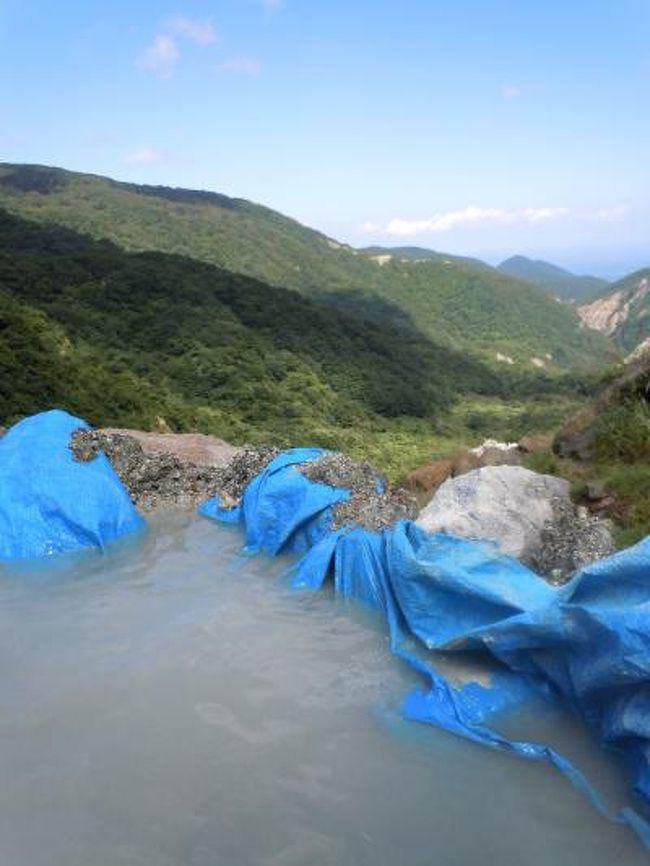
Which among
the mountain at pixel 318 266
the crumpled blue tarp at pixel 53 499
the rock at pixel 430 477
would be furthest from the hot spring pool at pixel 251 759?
the mountain at pixel 318 266

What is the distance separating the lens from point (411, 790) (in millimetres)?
2979

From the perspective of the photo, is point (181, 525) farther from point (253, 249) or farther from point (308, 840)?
point (253, 249)

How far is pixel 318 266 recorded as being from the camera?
3548 inches

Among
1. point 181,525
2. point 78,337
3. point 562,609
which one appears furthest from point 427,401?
point 562,609

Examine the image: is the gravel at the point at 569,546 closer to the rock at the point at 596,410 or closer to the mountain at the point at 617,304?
the rock at the point at 596,410

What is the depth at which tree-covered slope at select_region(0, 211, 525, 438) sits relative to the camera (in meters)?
21.2

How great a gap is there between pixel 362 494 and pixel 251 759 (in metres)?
2.83

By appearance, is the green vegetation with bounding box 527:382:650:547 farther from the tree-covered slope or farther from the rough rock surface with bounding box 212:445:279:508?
the tree-covered slope

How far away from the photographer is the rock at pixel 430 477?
6922mm

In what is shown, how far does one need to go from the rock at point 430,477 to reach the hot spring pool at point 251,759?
2.39m

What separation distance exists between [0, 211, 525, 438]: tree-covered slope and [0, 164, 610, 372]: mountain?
53.2ft

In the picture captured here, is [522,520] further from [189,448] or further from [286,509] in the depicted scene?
[189,448]

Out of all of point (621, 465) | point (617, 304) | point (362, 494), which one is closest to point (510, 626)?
point (362, 494)

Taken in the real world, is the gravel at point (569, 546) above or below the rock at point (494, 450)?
below
